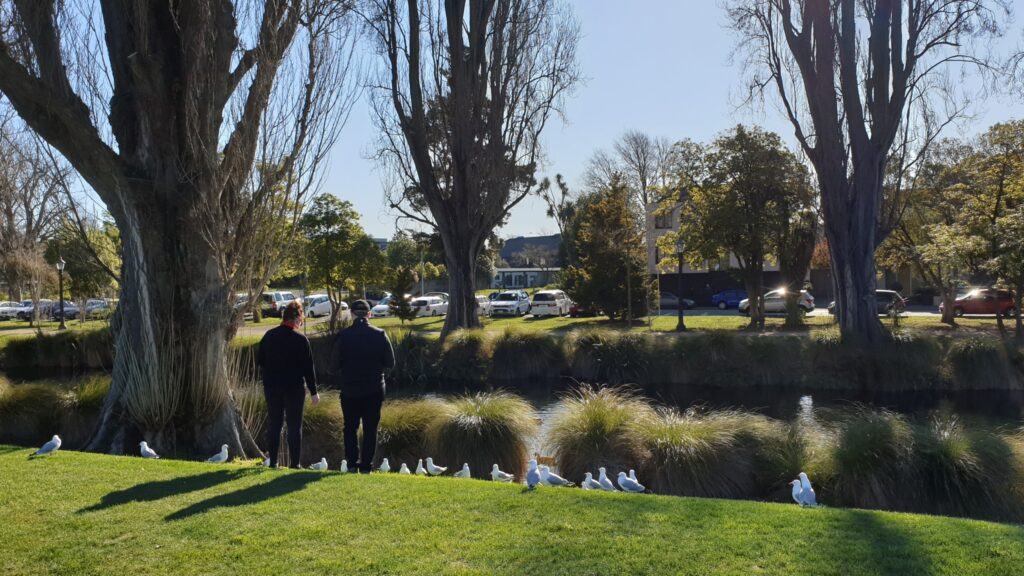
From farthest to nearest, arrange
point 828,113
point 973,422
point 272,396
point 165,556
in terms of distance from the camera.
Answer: point 828,113, point 973,422, point 272,396, point 165,556

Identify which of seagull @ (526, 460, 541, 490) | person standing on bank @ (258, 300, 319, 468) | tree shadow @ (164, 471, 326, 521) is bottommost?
seagull @ (526, 460, 541, 490)

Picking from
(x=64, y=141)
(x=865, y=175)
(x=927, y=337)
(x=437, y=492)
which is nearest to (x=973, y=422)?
(x=927, y=337)

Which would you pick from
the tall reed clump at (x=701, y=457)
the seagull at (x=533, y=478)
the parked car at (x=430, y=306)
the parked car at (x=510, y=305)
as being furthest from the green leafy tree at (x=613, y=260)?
the seagull at (x=533, y=478)

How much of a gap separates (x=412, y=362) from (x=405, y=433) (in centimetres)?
979

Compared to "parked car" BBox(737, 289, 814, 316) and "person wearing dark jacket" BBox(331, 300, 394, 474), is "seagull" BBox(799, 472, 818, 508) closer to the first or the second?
"person wearing dark jacket" BBox(331, 300, 394, 474)

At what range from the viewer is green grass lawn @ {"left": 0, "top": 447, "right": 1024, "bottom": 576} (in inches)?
167

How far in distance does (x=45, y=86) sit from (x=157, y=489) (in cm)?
543

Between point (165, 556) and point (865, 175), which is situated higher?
point (865, 175)

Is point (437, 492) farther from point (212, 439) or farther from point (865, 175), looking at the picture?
point (865, 175)

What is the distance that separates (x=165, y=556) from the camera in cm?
442

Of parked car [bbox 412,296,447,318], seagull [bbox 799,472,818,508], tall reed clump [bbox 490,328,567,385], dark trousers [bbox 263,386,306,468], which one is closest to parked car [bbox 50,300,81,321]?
parked car [bbox 412,296,447,318]

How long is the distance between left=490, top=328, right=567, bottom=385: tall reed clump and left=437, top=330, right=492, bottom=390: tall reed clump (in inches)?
10.6

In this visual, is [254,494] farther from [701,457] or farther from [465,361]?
[465,361]

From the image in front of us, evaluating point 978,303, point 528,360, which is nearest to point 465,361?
point 528,360
